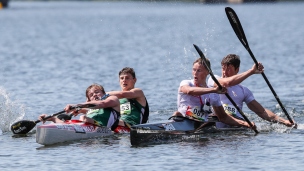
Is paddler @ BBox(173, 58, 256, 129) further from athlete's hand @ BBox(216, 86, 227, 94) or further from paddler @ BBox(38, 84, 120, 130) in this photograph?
paddler @ BBox(38, 84, 120, 130)

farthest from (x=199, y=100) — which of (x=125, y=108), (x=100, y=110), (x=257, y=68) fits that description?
(x=100, y=110)

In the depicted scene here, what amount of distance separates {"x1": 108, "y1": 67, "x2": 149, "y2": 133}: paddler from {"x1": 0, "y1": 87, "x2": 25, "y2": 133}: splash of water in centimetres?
284

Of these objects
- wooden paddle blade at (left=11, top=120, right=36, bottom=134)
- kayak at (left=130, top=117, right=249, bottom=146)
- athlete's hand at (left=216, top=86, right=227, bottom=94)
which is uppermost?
athlete's hand at (left=216, top=86, right=227, bottom=94)

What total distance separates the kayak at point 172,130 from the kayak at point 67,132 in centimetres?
117

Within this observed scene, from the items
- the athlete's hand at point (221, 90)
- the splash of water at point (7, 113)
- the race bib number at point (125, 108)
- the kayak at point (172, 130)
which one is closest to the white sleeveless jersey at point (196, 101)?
the kayak at point (172, 130)

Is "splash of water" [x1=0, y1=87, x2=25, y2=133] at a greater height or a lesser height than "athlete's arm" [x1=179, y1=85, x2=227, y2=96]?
lesser

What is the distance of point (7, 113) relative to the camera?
19.7 meters

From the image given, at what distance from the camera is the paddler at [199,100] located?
16.6 metres

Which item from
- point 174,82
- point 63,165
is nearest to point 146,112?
point 63,165

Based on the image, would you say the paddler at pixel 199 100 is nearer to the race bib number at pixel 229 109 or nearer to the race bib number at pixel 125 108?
the race bib number at pixel 229 109

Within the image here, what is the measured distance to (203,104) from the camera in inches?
674

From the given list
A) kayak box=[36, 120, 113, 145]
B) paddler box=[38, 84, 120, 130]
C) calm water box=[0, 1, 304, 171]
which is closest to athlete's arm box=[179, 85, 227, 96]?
calm water box=[0, 1, 304, 171]

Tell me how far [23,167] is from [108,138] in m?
2.90

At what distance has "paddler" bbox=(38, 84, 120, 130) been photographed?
55.4ft
